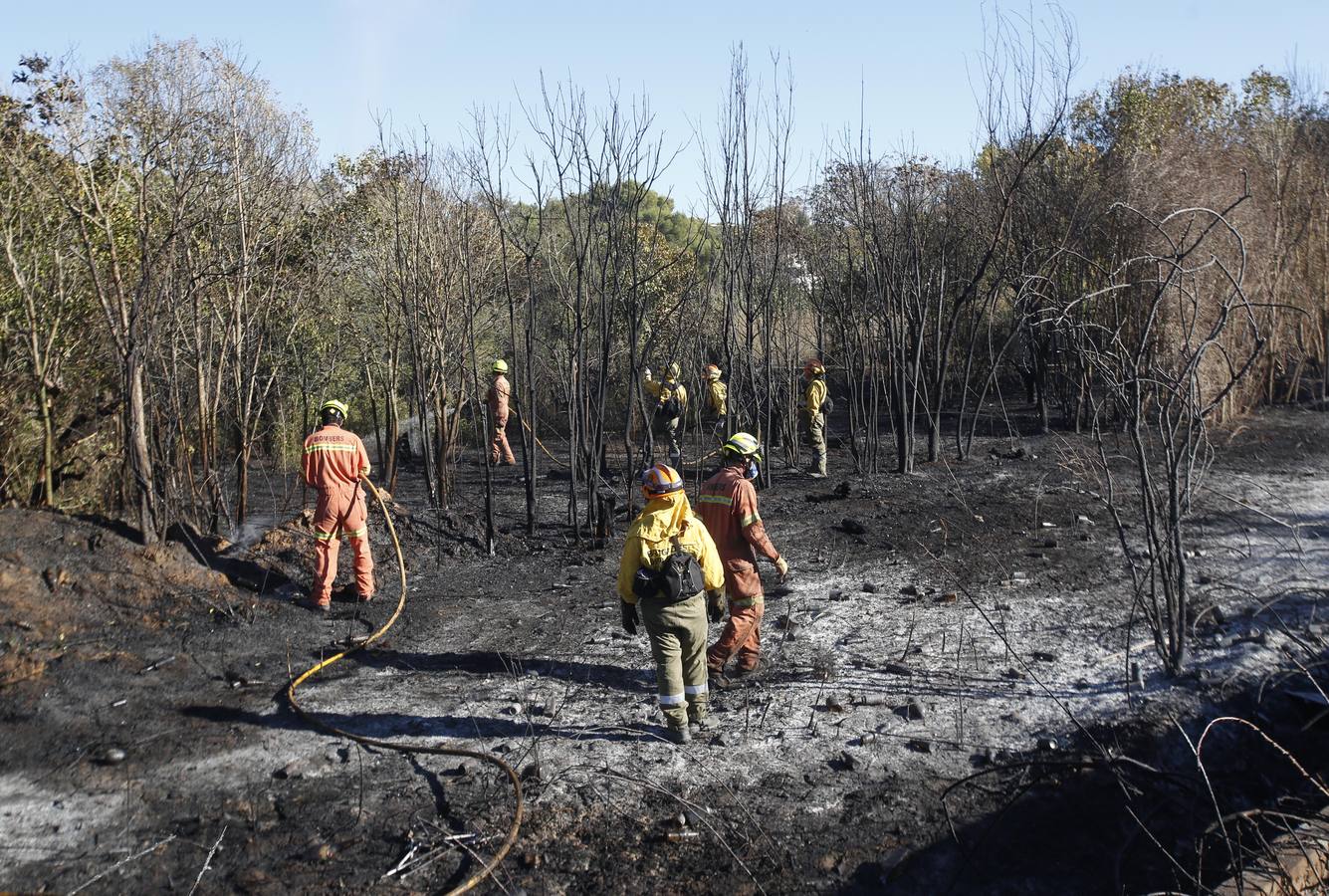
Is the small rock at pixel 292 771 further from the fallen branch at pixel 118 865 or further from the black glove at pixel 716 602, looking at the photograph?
the black glove at pixel 716 602

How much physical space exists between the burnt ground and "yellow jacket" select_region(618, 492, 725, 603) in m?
0.86

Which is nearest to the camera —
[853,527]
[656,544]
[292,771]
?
[292,771]

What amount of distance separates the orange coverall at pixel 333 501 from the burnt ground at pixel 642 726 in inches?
13.4

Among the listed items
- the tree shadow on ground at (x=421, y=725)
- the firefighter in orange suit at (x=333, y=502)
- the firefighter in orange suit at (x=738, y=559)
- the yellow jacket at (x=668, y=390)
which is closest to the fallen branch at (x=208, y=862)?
the tree shadow on ground at (x=421, y=725)

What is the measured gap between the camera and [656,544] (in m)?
5.52

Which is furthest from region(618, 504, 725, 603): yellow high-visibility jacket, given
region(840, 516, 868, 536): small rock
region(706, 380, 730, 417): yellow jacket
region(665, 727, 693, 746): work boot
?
region(706, 380, 730, 417): yellow jacket

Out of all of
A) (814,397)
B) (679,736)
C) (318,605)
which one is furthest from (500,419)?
(679,736)

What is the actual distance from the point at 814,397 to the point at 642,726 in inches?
289

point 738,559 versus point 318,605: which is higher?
point 738,559

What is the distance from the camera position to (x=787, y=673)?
640cm

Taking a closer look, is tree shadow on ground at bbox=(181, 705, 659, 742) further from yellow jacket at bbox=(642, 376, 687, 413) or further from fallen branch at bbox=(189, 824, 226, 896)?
yellow jacket at bbox=(642, 376, 687, 413)

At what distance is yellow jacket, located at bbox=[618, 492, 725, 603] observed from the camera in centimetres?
552

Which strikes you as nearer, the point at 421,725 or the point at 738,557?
the point at 421,725

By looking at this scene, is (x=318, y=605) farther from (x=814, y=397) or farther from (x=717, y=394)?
(x=717, y=394)
